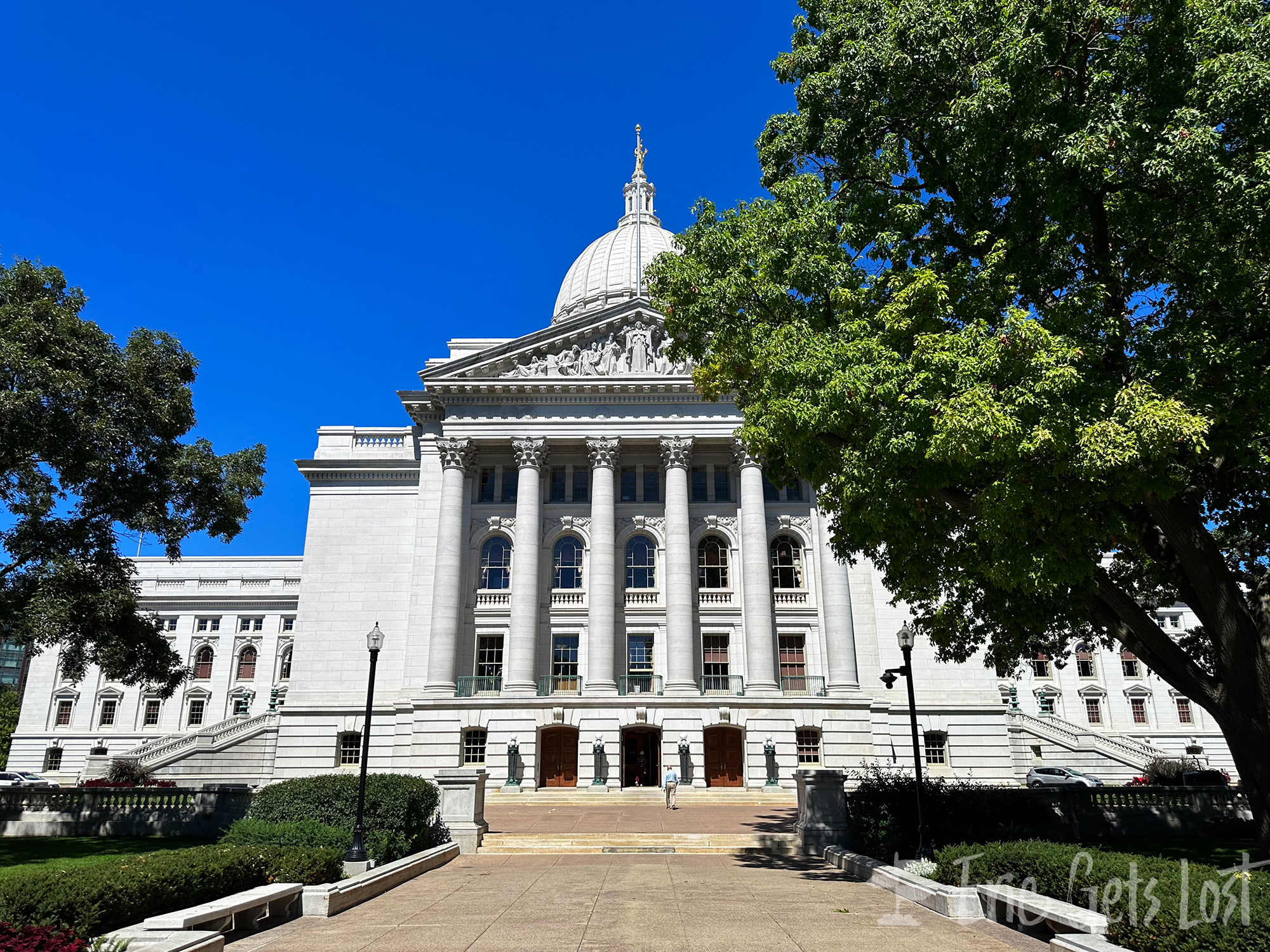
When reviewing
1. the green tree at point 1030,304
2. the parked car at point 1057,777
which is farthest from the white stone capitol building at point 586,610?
the green tree at point 1030,304

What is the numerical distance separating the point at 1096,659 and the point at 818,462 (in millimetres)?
59439

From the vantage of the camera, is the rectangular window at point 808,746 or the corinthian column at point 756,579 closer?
the rectangular window at point 808,746

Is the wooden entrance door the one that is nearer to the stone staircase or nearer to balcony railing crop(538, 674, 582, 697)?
balcony railing crop(538, 674, 582, 697)

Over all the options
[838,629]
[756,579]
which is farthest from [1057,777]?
[756,579]

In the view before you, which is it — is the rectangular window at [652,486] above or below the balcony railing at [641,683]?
above

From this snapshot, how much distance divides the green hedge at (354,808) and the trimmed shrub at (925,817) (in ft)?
32.0

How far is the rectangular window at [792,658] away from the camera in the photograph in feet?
138

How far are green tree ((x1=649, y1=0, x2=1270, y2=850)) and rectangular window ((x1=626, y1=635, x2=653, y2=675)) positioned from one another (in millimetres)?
25736

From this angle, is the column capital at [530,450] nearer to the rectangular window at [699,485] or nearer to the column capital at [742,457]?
the rectangular window at [699,485]

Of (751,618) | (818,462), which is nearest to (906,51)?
(818,462)

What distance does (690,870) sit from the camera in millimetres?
17547

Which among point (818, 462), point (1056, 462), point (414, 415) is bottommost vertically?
point (1056, 462)

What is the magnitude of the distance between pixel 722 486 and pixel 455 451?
46.5 ft

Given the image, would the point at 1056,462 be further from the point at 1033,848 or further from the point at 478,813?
the point at 478,813
